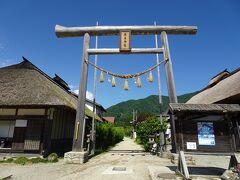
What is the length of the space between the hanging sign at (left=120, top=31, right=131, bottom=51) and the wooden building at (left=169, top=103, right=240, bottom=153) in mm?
5295

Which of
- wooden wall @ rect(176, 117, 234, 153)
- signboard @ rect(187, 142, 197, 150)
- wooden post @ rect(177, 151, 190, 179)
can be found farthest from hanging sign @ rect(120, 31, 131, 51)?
wooden post @ rect(177, 151, 190, 179)

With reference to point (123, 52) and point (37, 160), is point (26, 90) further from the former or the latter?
point (123, 52)

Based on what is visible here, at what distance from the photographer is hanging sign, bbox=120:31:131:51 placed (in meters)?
11.0

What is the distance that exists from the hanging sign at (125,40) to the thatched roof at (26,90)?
4871 millimetres

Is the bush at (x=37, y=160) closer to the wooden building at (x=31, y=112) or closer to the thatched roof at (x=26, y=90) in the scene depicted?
the wooden building at (x=31, y=112)

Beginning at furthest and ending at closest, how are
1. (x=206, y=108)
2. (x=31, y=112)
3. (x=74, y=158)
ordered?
(x=31, y=112)
(x=74, y=158)
(x=206, y=108)

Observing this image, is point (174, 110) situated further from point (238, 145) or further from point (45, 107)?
point (45, 107)

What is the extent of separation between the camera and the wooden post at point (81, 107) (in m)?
9.87

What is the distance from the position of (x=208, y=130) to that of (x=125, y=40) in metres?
6.78

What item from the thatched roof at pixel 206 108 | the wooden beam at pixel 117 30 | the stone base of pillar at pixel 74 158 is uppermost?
the wooden beam at pixel 117 30

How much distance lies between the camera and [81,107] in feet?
33.9

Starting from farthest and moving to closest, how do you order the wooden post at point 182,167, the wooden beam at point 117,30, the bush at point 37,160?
the wooden beam at point 117,30 < the bush at point 37,160 < the wooden post at point 182,167

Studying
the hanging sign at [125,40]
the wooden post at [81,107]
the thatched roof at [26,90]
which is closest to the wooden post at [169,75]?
the hanging sign at [125,40]

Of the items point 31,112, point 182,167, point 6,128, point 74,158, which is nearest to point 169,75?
point 182,167
